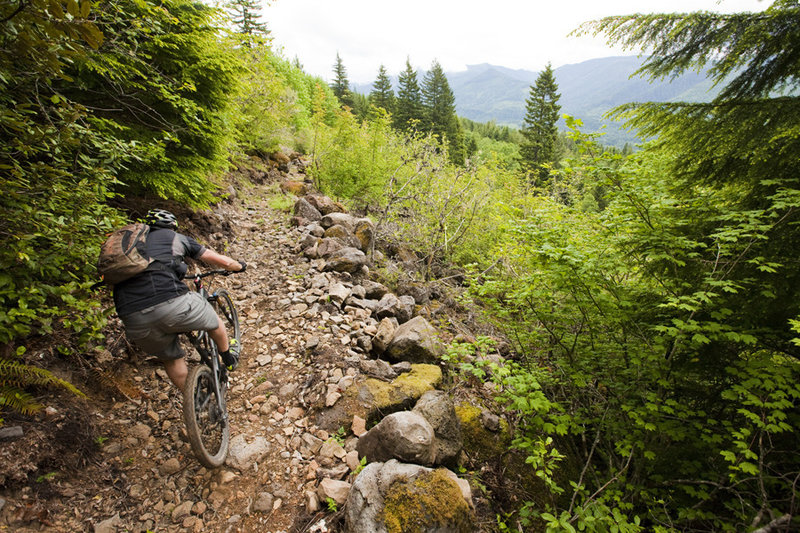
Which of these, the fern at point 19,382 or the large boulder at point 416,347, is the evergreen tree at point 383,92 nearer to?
the large boulder at point 416,347

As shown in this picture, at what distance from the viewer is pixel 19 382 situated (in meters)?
2.84

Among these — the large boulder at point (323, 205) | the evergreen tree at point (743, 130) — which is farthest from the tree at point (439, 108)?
the evergreen tree at point (743, 130)

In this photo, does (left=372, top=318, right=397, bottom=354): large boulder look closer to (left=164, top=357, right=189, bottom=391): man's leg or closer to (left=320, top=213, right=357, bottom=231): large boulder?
(left=164, top=357, right=189, bottom=391): man's leg

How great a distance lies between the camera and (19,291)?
270cm

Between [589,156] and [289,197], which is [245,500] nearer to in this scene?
[589,156]

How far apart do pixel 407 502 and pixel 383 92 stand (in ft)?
177

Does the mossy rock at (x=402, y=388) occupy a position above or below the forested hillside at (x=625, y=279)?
below

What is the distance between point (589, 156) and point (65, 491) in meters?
5.96

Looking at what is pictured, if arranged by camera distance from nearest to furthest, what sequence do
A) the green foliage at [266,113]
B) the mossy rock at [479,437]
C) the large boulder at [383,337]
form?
1. the mossy rock at [479,437]
2. the large boulder at [383,337]
3. the green foliage at [266,113]

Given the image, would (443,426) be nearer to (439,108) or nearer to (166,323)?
(166,323)

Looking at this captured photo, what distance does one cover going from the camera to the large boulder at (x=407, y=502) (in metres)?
2.56

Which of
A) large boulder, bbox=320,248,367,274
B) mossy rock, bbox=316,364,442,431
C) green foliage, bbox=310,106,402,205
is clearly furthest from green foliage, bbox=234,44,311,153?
mossy rock, bbox=316,364,442,431

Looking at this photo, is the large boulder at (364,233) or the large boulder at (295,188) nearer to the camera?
the large boulder at (364,233)

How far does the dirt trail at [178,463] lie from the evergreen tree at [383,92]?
46.9m
